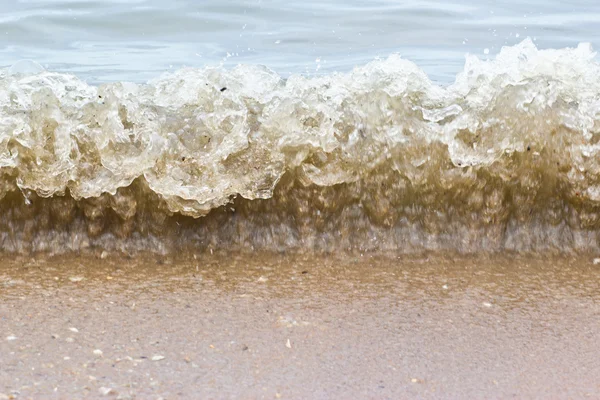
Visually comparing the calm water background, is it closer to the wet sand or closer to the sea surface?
the sea surface

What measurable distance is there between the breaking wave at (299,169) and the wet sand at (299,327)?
4.4 inches

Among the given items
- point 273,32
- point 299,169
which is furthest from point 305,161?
point 273,32

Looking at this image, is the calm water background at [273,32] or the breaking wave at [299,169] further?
the calm water background at [273,32]

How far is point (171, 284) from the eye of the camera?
270 centimetres

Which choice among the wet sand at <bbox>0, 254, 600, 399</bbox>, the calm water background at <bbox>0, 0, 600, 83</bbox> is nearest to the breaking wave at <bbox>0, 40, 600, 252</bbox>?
the wet sand at <bbox>0, 254, 600, 399</bbox>

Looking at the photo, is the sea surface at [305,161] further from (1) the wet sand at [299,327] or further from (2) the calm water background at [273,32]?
(2) the calm water background at [273,32]

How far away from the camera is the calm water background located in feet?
17.1

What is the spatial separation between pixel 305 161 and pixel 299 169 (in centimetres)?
3

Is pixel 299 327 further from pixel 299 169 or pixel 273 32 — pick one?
pixel 273 32

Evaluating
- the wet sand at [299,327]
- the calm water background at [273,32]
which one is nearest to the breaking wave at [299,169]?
the wet sand at [299,327]

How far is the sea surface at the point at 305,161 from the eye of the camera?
296 centimetres

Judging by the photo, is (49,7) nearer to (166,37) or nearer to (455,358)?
(166,37)

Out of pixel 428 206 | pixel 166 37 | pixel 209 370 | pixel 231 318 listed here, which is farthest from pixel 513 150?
pixel 166 37

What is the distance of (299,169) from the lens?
9.97 feet
